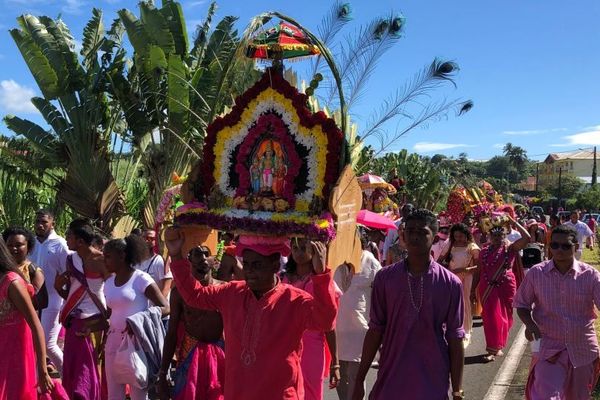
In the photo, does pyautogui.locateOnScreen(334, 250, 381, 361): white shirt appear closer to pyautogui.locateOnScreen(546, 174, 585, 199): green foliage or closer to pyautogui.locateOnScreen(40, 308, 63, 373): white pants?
pyautogui.locateOnScreen(40, 308, 63, 373): white pants

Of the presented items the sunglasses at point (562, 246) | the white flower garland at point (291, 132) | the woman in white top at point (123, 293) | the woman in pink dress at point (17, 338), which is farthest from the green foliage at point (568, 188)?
the woman in pink dress at point (17, 338)

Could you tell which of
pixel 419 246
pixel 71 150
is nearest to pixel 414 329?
pixel 419 246

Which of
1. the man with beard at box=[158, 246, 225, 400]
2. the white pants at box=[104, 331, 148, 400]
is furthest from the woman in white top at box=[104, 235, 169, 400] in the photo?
the man with beard at box=[158, 246, 225, 400]

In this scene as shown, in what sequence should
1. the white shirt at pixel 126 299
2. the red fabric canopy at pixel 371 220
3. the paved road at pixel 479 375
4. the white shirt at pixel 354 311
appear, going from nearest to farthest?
the white shirt at pixel 126 299 < the white shirt at pixel 354 311 < the red fabric canopy at pixel 371 220 < the paved road at pixel 479 375

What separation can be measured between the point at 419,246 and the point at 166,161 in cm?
929

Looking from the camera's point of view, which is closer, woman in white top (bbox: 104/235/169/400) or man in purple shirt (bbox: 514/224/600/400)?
man in purple shirt (bbox: 514/224/600/400)

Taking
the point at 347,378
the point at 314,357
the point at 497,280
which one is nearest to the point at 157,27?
the point at 497,280

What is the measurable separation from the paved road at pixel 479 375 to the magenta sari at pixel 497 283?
0.41m

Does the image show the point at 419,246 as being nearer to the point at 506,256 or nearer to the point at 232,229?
the point at 232,229

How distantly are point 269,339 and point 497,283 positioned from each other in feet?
22.6

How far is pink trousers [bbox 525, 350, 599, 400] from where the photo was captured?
528 cm

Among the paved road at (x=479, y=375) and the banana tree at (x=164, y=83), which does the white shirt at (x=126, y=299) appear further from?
the banana tree at (x=164, y=83)

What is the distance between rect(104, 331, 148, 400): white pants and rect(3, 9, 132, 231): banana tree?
27.7 ft

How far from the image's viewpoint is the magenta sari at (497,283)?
32.0 feet
